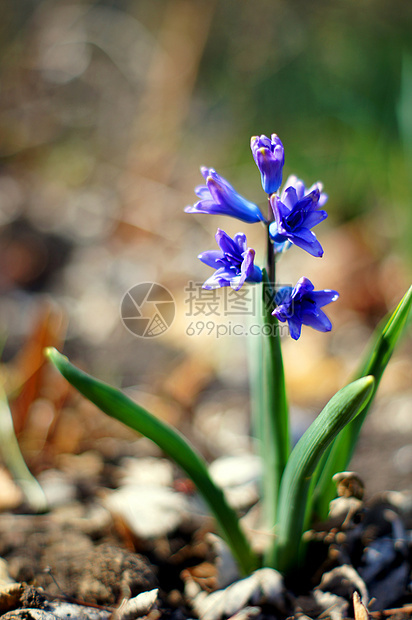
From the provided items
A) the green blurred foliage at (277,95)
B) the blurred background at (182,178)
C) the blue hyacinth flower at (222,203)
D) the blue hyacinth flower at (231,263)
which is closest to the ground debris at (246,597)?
the blurred background at (182,178)

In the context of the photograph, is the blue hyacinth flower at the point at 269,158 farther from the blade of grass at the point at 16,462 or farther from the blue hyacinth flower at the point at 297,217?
the blade of grass at the point at 16,462

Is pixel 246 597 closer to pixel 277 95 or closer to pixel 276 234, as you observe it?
pixel 276 234

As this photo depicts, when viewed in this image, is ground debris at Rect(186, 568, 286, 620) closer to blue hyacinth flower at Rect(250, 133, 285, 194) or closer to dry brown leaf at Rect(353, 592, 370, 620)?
dry brown leaf at Rect(353, 592, 370, 620)

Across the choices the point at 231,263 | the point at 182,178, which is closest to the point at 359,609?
the point at 231,263

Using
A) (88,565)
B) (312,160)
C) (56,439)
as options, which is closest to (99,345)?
(56,439)

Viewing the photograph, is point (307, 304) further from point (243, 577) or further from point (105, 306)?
point (105, 306)

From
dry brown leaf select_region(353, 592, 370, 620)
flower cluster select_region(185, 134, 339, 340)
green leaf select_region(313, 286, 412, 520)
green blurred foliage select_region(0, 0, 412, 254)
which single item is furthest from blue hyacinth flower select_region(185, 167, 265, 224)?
green blurred foliage select_region(0, 0, 412, 254)

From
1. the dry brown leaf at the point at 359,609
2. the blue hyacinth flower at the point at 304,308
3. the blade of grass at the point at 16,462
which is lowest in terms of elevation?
the dry brown leaf at the point at 359,609
